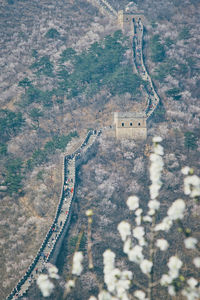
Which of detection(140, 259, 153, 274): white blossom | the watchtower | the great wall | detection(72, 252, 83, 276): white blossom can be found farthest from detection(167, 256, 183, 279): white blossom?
the watchtower

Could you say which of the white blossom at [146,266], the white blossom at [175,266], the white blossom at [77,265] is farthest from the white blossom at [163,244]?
the white blossom at [77,265]

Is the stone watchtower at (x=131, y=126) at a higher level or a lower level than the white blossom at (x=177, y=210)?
lower

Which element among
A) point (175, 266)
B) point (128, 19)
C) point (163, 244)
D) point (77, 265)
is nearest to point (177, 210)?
point (175, 266)

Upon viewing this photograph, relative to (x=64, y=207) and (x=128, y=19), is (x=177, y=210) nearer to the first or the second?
(x=64, y=207)

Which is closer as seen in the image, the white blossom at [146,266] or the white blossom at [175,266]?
the white blossom at [175,266]

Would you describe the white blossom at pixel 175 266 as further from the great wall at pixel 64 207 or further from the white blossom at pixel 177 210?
the great wall at pixel 64 207

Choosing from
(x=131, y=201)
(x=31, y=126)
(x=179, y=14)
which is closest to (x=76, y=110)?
(x=31, y=126)

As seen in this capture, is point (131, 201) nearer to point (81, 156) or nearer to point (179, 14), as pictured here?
point (81, 156)
